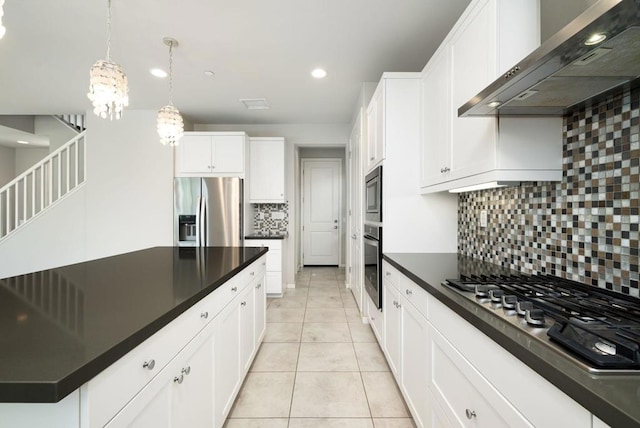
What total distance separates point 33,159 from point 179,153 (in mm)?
4991

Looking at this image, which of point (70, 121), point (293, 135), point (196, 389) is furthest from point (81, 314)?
point (70, 121)

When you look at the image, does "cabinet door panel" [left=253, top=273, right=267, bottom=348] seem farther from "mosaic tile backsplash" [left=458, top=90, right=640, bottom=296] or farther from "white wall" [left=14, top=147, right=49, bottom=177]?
"white wall" [left=14, top=147, right=49, bottom=177]

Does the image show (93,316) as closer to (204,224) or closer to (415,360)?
(415,360)

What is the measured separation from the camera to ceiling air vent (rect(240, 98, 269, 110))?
150 inches

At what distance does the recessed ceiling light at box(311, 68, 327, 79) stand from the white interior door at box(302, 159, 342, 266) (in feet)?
10.7

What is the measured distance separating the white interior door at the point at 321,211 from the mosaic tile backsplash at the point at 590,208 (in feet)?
15.9

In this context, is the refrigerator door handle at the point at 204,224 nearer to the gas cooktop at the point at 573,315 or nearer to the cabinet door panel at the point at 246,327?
the cabinet door panel at the point at 246,327

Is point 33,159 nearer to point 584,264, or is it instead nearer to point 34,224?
point 34,224

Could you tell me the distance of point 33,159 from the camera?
6535mm

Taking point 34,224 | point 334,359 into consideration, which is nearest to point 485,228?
point 334,359

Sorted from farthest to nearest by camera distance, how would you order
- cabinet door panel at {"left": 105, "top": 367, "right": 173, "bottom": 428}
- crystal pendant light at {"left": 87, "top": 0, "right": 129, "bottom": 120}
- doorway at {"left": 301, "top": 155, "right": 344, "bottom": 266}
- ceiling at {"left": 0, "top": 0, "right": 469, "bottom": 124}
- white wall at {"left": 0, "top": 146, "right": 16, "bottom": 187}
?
doorway at {"left": 301, "top": 155, "right": 344, "bottom": 266} < white wall at {"left": 0, "top": 146, "right": 16, "bottom": 187} < ceiling at {"left": 0, "top": 0, "right": 469, "bottom": 124} < crystal pendant light at {"left": 87, "top": 0, "right": 129, "bottom": 120} < cabinet door panel at {"left": 105, "top": 367, "right": 173, "bottom": 428}

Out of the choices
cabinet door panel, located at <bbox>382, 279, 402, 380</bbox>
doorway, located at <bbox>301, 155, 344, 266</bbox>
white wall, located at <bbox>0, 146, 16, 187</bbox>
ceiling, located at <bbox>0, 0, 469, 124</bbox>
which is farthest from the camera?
doorway, located at <bbox>301, 155, 344, 266</bbox>

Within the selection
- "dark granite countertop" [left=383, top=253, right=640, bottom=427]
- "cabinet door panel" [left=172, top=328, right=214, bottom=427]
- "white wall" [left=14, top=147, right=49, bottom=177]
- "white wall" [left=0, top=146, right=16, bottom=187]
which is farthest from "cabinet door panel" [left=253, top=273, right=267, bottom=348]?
"white wall" [left=0, top=146, right=16, bottom=187]

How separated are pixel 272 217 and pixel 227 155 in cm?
127
